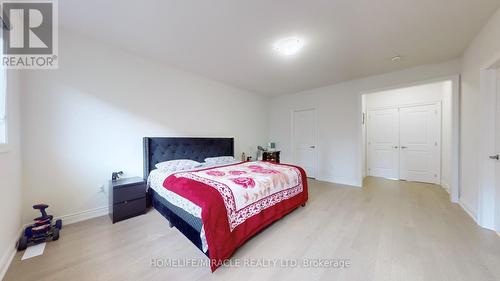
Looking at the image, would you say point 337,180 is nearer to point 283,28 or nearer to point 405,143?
point 405,143

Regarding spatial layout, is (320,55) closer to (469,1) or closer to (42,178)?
(469,1)

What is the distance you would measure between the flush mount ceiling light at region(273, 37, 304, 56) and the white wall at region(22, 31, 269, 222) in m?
2.00

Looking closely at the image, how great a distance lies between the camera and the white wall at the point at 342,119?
3611 mm

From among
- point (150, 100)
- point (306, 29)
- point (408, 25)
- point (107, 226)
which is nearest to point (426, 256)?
point (408, 25)

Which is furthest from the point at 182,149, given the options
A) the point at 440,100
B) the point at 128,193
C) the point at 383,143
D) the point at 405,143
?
the point at 440,100

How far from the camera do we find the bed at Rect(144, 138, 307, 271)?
5.19ft

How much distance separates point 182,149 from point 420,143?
18.3ft

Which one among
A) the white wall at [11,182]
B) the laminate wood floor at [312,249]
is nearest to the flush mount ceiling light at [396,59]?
the laminate wood floor at [312,249]

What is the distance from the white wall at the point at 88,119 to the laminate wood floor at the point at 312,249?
0.55 m

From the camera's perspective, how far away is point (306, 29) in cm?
214

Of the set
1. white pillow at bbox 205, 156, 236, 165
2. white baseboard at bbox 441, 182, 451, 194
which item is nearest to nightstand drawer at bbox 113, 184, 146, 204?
white pillow at bbox 205, 156, 236, 165

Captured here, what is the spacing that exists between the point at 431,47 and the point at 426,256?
2794mm

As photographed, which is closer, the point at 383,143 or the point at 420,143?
the point at 420,143

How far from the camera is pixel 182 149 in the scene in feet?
10.9
